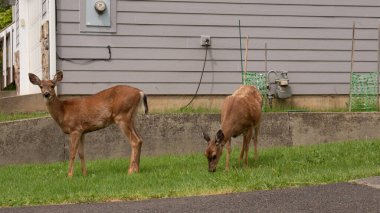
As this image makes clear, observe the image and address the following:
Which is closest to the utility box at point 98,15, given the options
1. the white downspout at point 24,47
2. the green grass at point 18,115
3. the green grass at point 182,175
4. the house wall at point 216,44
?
the house wall at point 216,44

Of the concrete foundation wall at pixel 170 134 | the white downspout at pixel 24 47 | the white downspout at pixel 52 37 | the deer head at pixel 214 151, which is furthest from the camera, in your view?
the white downspout at pixel 24 47

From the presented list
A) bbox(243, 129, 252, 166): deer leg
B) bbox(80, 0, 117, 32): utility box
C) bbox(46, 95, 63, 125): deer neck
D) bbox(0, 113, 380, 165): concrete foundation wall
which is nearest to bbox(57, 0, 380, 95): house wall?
bbox(80, 0, 117, 32): utility box

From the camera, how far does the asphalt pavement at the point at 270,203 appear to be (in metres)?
7.00

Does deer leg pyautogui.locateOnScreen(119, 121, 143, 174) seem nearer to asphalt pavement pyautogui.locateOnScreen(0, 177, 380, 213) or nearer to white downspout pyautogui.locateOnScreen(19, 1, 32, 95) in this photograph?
asphalt pavement pyautogui.locateOnScreen(0, 177, 380, 213)

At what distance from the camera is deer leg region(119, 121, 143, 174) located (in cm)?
1080

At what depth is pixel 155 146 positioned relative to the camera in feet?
44.5

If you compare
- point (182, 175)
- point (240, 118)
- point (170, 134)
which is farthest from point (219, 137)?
point (170, 134)

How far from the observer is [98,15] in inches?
565

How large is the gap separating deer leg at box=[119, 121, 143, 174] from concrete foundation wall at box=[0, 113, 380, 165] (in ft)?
8.10

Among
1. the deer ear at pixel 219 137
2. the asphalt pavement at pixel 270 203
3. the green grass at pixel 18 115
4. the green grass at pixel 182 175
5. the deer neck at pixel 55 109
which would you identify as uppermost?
the deer neck at pixel 55 109

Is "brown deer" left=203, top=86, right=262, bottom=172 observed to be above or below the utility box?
below

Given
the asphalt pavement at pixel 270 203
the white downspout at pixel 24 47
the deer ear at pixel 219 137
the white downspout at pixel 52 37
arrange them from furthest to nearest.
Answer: the white downspout at pixel 24 47
the white downspout at pixel 52 37
the deer ear at pixel 219 137
the asphalt pavement at pixel 270 203

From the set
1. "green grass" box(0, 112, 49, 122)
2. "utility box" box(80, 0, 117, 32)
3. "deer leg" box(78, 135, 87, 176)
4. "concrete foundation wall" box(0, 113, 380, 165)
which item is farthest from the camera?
"utility box" box(80, 0, 117, 32)

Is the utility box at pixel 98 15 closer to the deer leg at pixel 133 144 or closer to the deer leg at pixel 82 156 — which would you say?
the deer leg at pixel 82 156
